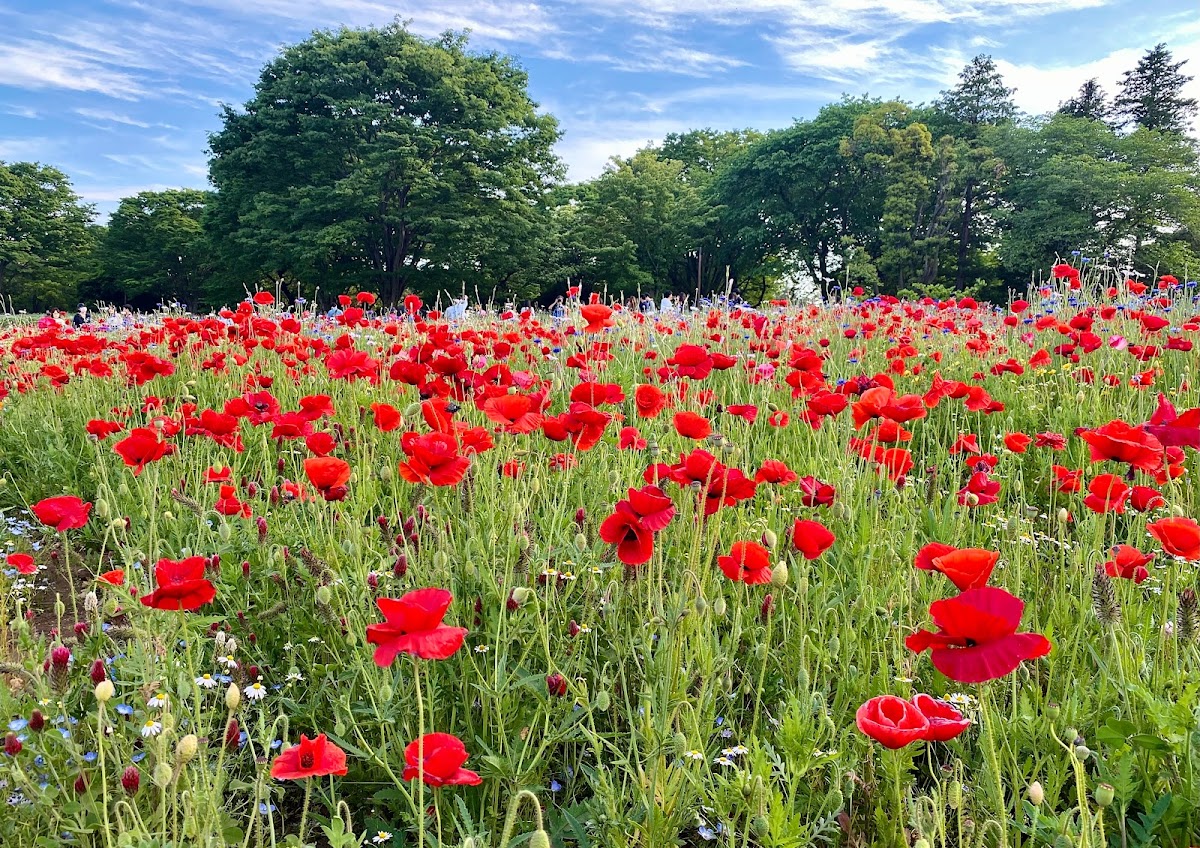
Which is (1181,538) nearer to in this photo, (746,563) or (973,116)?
(746,563)

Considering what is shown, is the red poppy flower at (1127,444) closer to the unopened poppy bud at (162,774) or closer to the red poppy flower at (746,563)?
the red poppy flower at (746,563)

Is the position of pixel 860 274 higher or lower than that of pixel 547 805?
higher

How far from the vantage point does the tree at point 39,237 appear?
4756cm

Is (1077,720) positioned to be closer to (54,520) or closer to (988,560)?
(988,560)

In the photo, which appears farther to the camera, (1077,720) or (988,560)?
(1077,720)

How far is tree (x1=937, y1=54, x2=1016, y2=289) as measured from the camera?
35.2 metres

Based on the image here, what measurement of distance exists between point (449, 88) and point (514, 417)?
32083 mm

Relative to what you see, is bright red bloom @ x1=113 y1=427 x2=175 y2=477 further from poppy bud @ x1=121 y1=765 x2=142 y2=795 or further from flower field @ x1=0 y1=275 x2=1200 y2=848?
poppy bud @ x1=121 y1=765 x2=142 y2=795

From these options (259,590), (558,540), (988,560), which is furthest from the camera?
(259,590)

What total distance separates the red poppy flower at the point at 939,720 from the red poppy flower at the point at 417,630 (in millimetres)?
562

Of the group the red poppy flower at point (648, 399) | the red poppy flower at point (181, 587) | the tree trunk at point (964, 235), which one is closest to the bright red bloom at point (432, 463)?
the red poppy flower at point (181, 587)

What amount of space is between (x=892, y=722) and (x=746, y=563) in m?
0.76

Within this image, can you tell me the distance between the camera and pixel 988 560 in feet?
3.30

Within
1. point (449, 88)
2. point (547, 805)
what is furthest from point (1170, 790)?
point (449, 88)
